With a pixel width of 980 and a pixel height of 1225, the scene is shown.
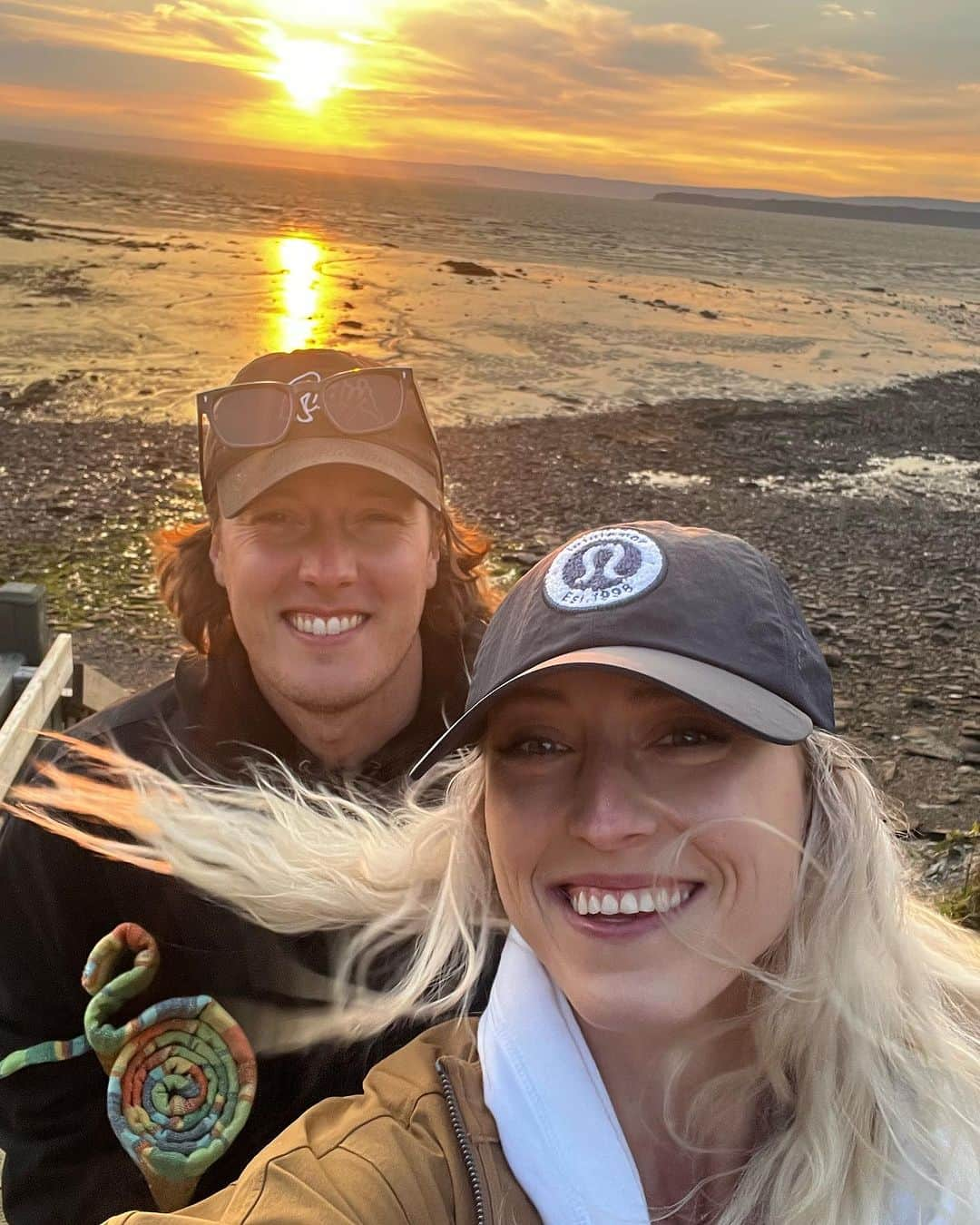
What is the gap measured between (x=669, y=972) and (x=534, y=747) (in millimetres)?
409

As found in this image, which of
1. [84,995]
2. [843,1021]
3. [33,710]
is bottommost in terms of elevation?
[33,710]

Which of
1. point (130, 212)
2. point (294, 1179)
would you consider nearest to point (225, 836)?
point (294, 1179)

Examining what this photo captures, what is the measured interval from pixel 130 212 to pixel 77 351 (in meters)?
43.5

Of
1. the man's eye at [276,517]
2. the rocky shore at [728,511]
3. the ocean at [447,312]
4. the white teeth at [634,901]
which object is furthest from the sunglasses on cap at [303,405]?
the ocean at [447,312]

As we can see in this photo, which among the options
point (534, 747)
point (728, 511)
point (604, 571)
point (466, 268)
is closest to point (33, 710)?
point (534, 747)

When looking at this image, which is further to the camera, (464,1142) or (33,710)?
(33,710)

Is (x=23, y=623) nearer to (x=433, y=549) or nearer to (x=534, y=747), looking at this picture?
(x=433, y=549)

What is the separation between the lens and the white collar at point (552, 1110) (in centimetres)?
177

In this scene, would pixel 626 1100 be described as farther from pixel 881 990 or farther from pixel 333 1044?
pixel 333 1044

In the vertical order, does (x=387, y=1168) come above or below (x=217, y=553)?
below

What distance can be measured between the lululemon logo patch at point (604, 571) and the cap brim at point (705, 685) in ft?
0.34

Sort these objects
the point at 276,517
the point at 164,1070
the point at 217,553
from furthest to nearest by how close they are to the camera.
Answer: the point at 217,553
the point at 276,517
the point at 164,1070

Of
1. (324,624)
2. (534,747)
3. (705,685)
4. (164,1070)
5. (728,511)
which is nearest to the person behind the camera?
(705,685)

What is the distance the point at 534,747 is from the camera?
1.85 m
